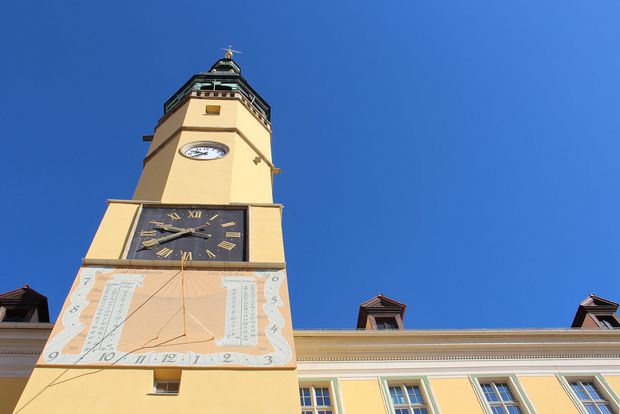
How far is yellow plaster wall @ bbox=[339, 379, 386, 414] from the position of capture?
13.9 m

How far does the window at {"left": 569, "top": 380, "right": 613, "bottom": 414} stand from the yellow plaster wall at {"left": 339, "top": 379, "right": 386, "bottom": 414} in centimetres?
521

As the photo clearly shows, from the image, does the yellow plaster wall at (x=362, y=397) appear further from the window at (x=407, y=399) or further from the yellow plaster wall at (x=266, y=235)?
the yellow plaster wall at (x=266, y=235)

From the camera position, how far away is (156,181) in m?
20.2

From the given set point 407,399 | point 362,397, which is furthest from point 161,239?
point 407,399

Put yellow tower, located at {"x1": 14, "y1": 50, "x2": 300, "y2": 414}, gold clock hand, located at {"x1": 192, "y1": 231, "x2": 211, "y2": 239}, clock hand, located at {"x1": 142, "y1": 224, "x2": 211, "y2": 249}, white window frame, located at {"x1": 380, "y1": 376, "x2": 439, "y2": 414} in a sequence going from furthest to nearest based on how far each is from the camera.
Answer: gold clock hand, located at {"x1": 192, "y1": 231, "x2": 211, "y2": 239}, clock hand, located at {"x1": 142, "y1": 224, "x2": 211, "y2": 249}, white window frame, located at {"x1": 380, "y1": 376, "x2": 439, "y2": 414}, yellow tower, located at {"x1": 14, "y1": 50, "x2": 300, "y2": 414}

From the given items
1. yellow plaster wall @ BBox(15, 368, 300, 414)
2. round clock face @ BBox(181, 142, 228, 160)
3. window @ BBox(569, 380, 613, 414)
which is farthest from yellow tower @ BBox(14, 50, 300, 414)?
window @ BBox(569, 380, 613, 414)

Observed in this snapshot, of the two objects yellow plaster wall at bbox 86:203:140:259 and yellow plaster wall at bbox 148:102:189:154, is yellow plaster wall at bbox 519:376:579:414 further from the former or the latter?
yellow plaster wall at bbox 148:102:189:154

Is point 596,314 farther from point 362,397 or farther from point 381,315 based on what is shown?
point 362,397

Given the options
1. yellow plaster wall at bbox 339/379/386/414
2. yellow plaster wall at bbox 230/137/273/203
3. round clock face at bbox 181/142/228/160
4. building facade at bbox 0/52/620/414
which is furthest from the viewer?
round clock face at bbox 181/142/228/160

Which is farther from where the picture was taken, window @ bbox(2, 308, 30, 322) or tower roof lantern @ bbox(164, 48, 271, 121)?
tower roof lantern @ bbox(164, 48, 271, 121)

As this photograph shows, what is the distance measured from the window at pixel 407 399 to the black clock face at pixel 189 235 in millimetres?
5160

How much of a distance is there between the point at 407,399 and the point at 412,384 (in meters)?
0.64

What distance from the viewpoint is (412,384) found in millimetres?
15039

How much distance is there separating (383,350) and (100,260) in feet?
25.1
